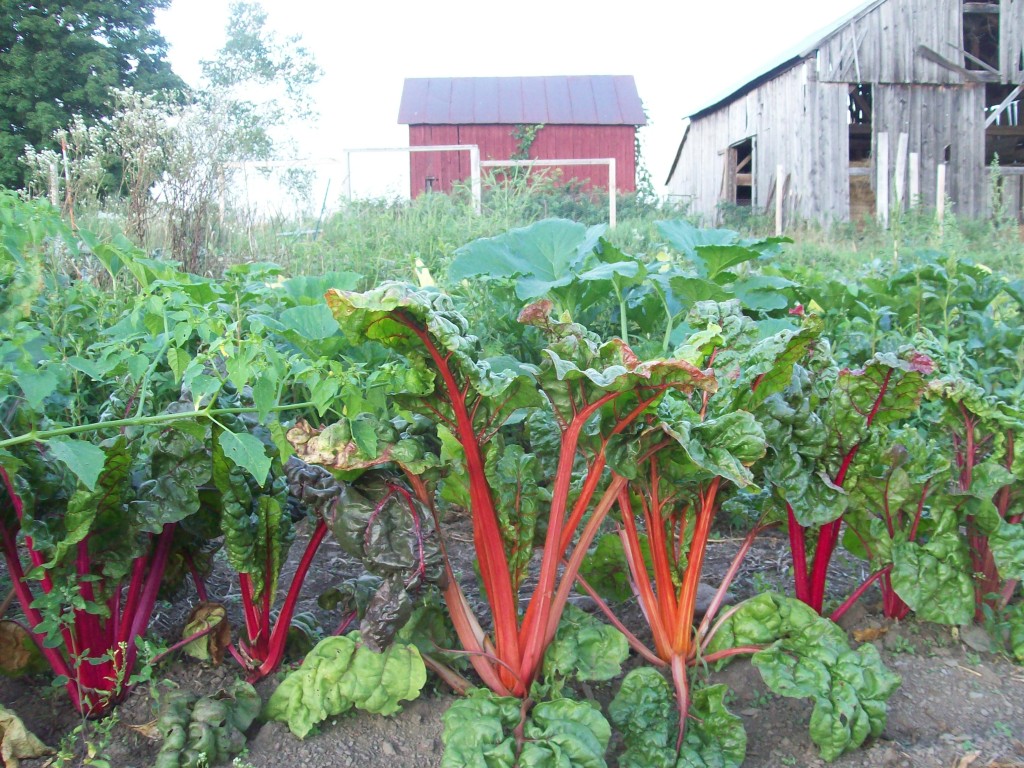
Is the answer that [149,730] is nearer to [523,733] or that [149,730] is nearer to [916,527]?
[523,733]

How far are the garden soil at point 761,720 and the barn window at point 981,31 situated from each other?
16.3m

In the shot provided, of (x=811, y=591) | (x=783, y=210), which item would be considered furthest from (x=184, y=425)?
(x=783, y=210)

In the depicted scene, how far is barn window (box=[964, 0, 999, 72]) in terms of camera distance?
14.8 meters

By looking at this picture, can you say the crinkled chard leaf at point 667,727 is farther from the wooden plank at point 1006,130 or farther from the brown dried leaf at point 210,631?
the wooden plank at point 1006,130

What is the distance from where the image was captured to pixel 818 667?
64.2 inches

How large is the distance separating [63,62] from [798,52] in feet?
58.6

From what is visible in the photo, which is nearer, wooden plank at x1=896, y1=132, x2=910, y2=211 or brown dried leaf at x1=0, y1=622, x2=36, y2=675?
brown dried leaf at x1=0, y1=622, x2=36, y2=675

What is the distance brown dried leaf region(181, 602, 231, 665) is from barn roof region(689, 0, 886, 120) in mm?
15239

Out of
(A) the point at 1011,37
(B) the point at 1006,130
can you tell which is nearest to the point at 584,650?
(A) the point at 1011,37

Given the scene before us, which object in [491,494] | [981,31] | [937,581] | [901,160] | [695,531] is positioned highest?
[981,31]

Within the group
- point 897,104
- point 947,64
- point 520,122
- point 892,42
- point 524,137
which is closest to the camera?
point 892,42

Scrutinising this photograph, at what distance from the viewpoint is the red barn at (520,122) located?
20.1m

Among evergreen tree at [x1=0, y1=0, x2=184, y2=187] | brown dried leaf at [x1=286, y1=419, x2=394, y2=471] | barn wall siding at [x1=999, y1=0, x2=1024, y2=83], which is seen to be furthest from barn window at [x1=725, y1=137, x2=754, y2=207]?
brown dried leaf at [x1=286, y1=419, x2=394, y2=471]

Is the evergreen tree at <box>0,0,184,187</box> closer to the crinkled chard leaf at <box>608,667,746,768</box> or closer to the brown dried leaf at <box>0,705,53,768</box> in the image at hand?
the brown dried leaf at <box>0,705,53,768</box>
